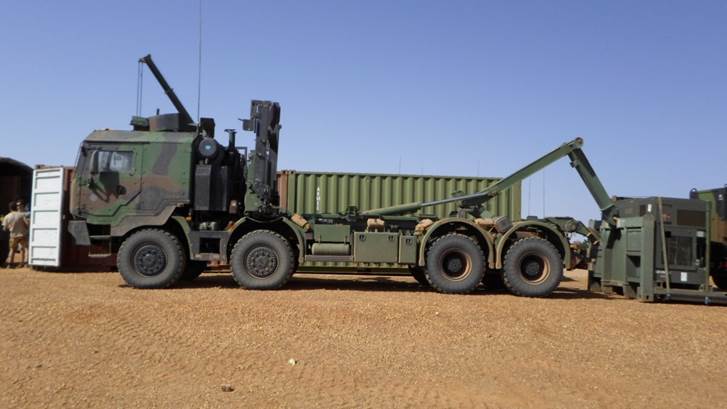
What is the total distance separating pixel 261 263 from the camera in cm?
1071

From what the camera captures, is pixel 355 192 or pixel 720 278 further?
pixel 355 192

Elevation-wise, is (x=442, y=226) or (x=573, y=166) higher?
(x=573, y=166)

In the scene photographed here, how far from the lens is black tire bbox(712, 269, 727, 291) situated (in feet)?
37.8

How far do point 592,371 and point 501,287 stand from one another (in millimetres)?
6164

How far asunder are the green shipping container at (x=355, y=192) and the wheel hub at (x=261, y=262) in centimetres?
426

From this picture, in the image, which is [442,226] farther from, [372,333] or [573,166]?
[372,333]

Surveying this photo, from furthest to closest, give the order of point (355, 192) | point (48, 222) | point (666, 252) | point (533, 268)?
point (355, 192), point (48, 222), point (533, 268), point (666, 252)

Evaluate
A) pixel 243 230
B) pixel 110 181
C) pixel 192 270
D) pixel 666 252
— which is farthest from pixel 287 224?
pixel 666 252

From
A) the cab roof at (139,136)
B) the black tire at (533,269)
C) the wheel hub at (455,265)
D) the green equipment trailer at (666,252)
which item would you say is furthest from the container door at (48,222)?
the green equipment trailer at (666,252)

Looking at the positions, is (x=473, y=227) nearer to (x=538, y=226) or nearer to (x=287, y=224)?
(x=538, y=226)

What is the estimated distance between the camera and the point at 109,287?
1068cm

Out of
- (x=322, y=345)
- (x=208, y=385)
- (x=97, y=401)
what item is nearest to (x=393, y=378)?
(x=322, y=345)

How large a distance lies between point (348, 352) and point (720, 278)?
9.09 m

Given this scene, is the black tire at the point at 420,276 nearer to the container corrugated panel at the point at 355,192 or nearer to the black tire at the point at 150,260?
the container corrugated panel at the point at 355,192
